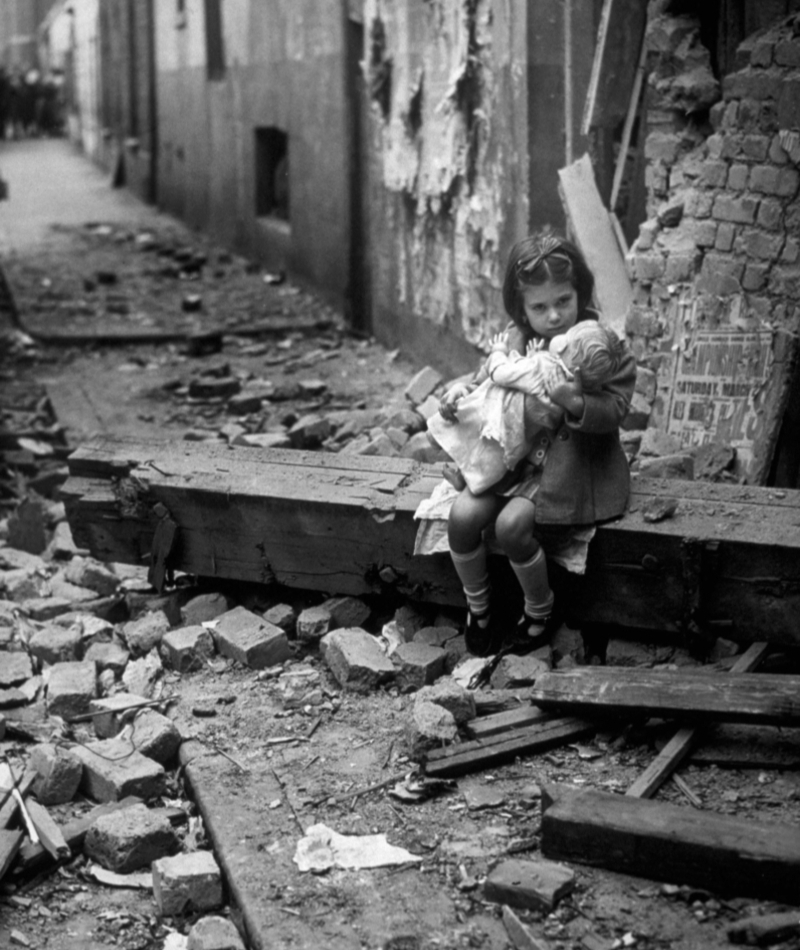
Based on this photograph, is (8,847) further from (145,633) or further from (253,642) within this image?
(145,633)

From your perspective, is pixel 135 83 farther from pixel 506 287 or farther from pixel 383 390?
pixel 506 287

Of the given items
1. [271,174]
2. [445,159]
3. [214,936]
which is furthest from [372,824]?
[271,174]

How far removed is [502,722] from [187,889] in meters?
1.01

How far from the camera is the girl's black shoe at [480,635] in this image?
14.1ft

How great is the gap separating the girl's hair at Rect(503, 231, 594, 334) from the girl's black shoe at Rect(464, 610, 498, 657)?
1017 mm

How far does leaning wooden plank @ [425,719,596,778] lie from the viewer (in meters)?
3.65

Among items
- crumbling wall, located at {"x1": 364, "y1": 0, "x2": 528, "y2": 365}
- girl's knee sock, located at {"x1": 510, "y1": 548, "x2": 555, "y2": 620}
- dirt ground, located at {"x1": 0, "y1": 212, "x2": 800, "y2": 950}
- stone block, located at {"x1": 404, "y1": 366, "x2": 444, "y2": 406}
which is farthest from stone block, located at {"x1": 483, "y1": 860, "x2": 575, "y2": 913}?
crumbling wall, located at {"x1": 364, "y1": 0, "x2": 528, "y2": 365}

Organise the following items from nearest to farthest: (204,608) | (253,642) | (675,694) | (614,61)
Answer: (675,694) → (253,642) → (204,608) → (614,61)

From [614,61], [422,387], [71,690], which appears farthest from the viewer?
[422,387]

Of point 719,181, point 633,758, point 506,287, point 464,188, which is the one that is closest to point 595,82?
point 719,181

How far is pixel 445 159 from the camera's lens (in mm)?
7648

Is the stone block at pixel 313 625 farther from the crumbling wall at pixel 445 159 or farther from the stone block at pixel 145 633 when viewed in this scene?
the crumbling wall at pixel 445 159

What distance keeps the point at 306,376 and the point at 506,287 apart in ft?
16.6

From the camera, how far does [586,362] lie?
12.8ft
